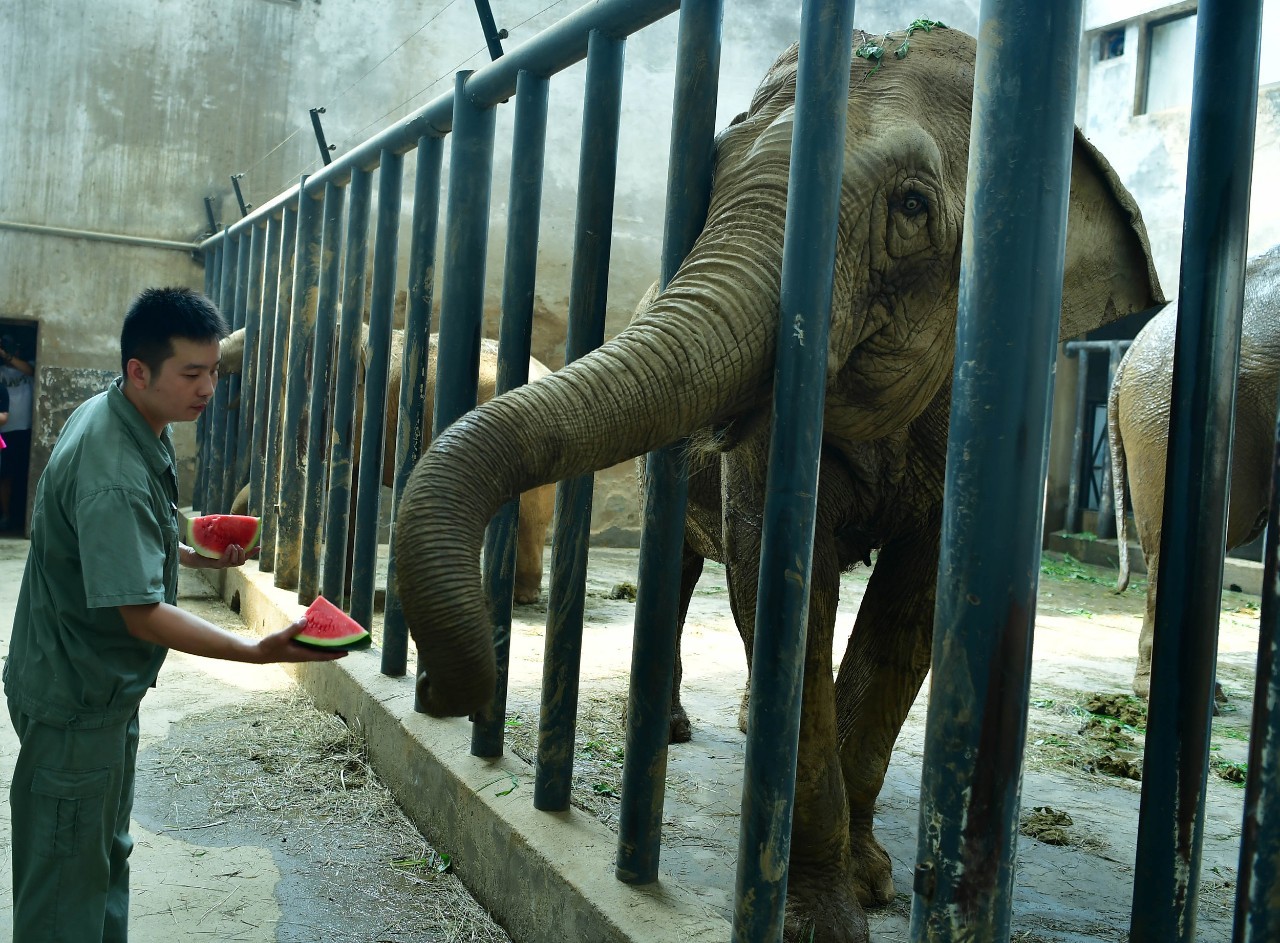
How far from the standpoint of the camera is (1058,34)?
1628mm

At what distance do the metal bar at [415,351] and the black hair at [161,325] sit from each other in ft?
5.71

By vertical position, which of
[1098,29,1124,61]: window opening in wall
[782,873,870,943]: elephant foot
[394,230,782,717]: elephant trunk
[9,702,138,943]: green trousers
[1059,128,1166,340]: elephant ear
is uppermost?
[1098,29,1124,61]: window opening in wall

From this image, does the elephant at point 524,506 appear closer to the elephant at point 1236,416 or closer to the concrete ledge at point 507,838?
the concrete ledge at point 507,838

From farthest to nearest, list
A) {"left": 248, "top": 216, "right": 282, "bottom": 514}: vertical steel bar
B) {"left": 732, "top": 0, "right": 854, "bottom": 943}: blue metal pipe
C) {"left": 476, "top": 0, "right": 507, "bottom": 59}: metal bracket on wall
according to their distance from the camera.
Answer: {"left": 248, "top": 216, "right": 282, "bottom": 514}: vertical steel bar
{"left": 476, "top": 0, "right": 507, "bottom": 59}: metal bracket on wall
{"left": 732, "top": 0, "right": 854, "bottom": 943}: blue metal pipe

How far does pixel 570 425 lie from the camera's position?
2.25 meters

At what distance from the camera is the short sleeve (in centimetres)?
239

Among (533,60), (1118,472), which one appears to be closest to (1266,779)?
(533,60)

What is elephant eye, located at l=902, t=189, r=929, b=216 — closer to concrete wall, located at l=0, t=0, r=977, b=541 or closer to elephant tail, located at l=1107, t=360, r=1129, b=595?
elephant tail, located at l=1107, t=360, r=1129, b=595

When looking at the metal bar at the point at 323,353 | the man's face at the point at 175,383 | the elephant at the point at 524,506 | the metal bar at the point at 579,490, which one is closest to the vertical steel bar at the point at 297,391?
the metal bar at the point at 323,353

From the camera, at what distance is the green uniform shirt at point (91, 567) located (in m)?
2.43

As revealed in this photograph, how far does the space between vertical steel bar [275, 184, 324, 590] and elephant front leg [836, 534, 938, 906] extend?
397 cm

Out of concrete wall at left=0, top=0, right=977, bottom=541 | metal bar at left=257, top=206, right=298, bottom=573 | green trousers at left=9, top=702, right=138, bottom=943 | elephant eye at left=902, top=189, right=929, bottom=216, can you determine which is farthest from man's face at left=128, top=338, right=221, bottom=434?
concrete wall at left=0, top=0, right=977, bottom=541

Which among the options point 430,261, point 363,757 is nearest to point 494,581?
point 363,757

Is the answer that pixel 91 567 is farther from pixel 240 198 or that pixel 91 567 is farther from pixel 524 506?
pixel 240 198
